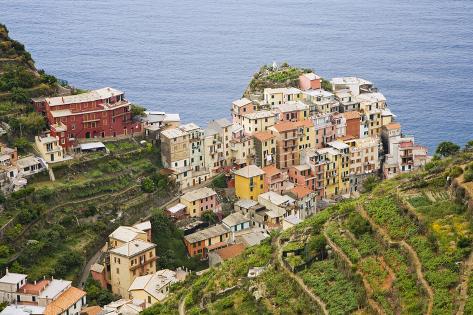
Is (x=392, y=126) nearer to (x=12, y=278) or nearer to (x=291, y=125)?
(x=291, y=125)

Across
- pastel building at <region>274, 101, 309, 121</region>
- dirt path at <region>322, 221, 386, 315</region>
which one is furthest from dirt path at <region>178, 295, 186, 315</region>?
pastel building at <region>274, 101, 309, 121</region>

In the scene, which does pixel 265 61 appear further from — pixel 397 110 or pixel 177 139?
pixel 177 139

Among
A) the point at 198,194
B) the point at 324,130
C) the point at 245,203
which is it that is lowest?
the point at 245,203

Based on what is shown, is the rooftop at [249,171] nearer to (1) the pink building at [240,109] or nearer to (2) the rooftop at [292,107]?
(1) the pink building at [240,109]

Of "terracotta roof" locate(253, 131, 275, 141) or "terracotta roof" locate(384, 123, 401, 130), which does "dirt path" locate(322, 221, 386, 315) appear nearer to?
"terracotta roof" locate(253, 131, 275, 141)

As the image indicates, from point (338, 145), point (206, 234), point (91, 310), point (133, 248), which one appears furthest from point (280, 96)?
point (91, 310)

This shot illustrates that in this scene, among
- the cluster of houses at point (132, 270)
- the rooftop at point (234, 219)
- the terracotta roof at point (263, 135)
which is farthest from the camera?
the terracotta roof at point (263, 135)

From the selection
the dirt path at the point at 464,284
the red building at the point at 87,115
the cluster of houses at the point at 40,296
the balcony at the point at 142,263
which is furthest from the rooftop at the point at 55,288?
the dirt path at the point at 464,284
